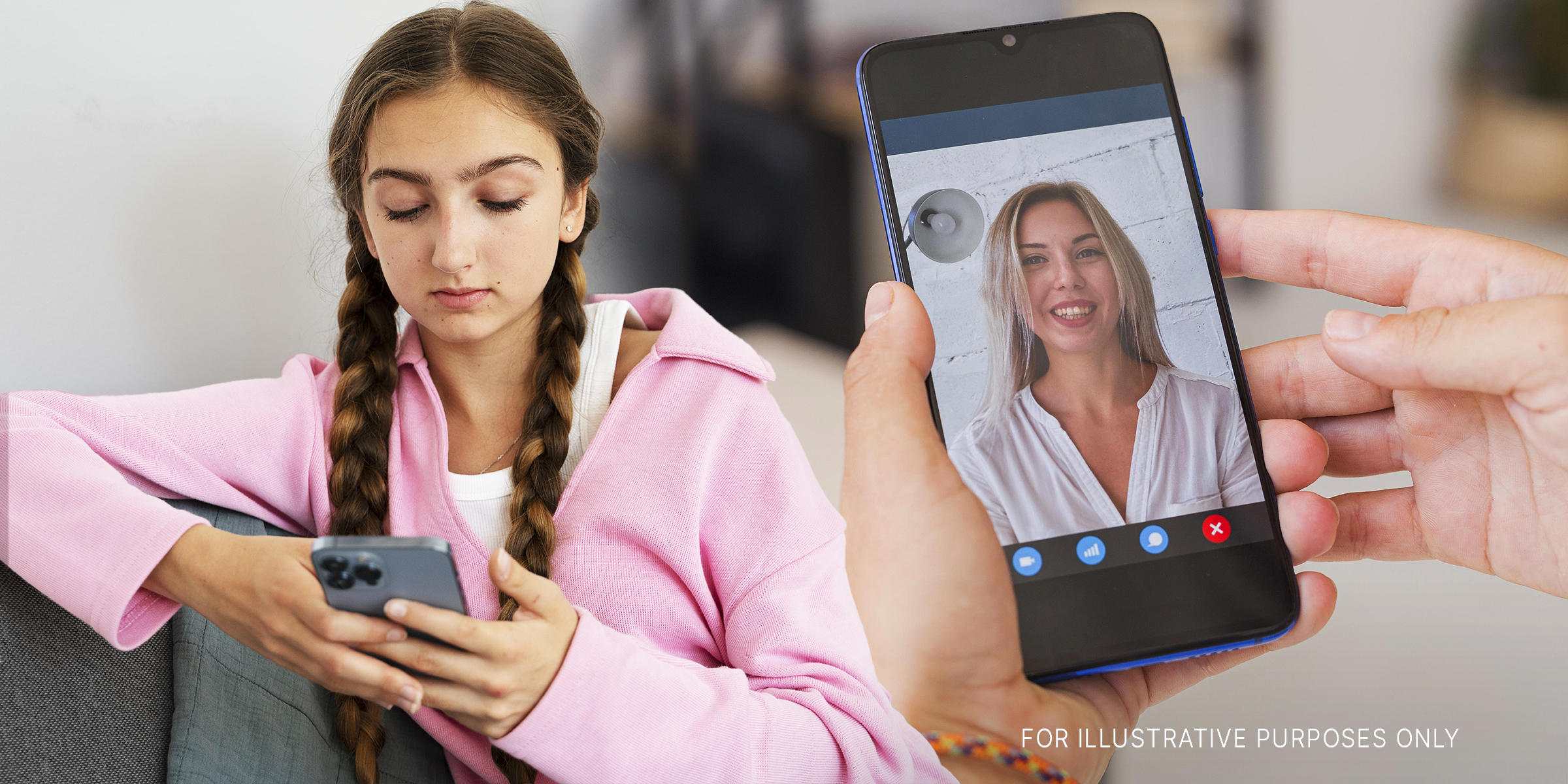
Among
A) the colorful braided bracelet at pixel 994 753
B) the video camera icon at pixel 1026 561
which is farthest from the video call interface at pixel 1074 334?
the colorful braided bracelet at pixel 994 753

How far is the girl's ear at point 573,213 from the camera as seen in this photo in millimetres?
Result: 651

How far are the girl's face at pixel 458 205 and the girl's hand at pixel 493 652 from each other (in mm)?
217

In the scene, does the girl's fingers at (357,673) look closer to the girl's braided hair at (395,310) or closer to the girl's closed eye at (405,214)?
the girl's braided hair at (395,310)

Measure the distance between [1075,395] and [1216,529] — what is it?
5.2 inches

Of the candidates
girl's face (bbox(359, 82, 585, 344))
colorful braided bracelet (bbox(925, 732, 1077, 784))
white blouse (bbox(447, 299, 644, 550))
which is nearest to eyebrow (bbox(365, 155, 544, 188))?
girl's face (bbox(359, 82, 585, 344))

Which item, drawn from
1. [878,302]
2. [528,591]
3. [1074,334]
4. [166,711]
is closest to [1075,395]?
[1074,334]

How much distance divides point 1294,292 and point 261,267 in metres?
0.80

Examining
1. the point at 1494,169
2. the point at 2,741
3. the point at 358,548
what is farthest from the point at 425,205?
the point at 1494,169

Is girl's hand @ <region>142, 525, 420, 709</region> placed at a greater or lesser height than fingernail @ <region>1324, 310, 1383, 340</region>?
lesser

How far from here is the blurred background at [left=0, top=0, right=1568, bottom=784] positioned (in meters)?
0.63

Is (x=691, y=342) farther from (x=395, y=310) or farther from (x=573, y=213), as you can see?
(x=395, y=310)

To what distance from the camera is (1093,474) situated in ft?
1.94

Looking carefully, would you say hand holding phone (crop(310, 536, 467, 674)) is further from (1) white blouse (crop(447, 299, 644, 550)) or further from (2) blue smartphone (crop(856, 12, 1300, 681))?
(2) blue smartphone (crop(856, 12, 1300, 681))

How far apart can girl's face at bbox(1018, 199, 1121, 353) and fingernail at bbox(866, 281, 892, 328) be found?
9 centimetres
